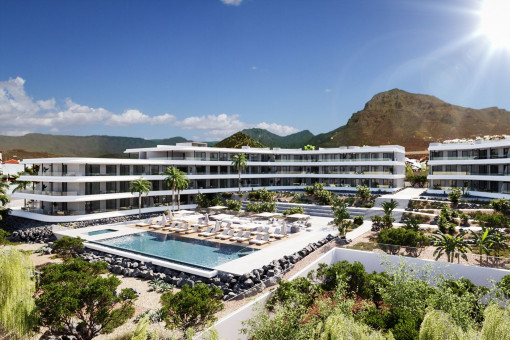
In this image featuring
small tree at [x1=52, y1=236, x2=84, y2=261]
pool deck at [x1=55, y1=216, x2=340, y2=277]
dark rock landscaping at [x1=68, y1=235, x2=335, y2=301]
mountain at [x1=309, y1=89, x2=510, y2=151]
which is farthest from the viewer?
mountain at [x1=309, y1=89, x2=510, y2=151]

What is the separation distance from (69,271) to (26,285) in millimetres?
1948

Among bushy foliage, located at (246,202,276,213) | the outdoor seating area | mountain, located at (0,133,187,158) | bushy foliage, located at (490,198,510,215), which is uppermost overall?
mountain, located at (0,133,187,158)

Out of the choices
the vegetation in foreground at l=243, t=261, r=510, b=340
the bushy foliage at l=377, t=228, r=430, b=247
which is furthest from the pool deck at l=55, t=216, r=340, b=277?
the bushy foliage at l=377, t=228, r=430, b=247

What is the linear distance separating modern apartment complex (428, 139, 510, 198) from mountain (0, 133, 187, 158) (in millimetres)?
123501

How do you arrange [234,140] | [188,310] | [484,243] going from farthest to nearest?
[234,140] < [484,243] < [188,310]

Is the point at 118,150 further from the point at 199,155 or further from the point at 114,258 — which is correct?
the point at 114,258

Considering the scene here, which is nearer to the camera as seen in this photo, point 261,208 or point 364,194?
point 261,208

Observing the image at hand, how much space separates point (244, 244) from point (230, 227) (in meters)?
4.21

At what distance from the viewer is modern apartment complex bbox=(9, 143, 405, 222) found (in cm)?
3409

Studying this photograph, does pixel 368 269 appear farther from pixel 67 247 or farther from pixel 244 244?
pixel 67 247

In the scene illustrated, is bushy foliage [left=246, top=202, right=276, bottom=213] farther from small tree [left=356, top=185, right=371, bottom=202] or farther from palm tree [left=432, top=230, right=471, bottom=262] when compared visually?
palm tree [left=432, top=230, right=471, bottom=262]

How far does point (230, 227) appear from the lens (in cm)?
2931

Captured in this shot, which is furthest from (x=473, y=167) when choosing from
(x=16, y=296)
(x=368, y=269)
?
(x=16, y=296)

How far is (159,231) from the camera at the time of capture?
30703 millimetres
